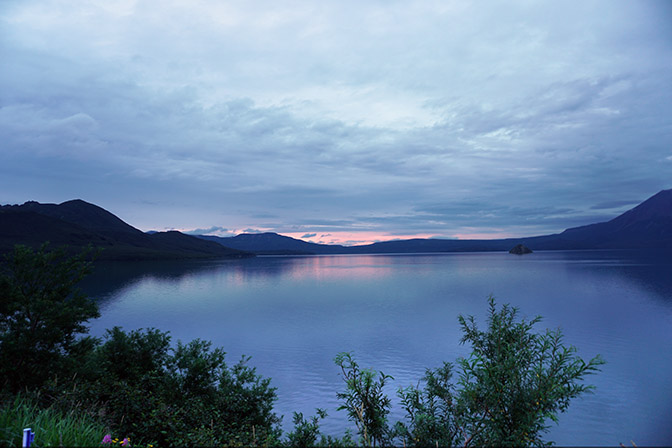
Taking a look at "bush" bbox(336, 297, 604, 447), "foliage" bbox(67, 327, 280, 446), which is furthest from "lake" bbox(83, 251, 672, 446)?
"foliage" bbox(67, 327, 280, 446)

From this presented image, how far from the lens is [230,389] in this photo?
48.3ft

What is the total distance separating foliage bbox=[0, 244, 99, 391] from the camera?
467 inches

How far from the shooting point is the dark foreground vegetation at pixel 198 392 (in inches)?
320

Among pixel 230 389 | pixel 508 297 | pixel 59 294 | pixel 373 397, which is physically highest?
pixel 59 294

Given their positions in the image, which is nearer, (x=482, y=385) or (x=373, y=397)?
(x=482, y=385)

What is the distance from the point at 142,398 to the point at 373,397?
8976mm

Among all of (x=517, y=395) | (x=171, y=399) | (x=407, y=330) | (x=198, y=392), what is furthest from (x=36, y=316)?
(x=407, y=330)

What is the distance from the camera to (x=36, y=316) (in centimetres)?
1234

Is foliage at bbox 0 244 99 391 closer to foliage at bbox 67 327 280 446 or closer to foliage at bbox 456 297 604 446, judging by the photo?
foliage at bbox 67 327 280 446

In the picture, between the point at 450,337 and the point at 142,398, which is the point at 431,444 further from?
the point at 450,337

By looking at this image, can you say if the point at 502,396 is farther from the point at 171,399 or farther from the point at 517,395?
the point at 171,399

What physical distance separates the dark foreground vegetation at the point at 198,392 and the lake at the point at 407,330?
168 centimetres

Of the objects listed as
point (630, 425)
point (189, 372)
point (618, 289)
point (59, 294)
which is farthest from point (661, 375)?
point (618, 289)

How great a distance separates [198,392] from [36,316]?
683 centimetres
